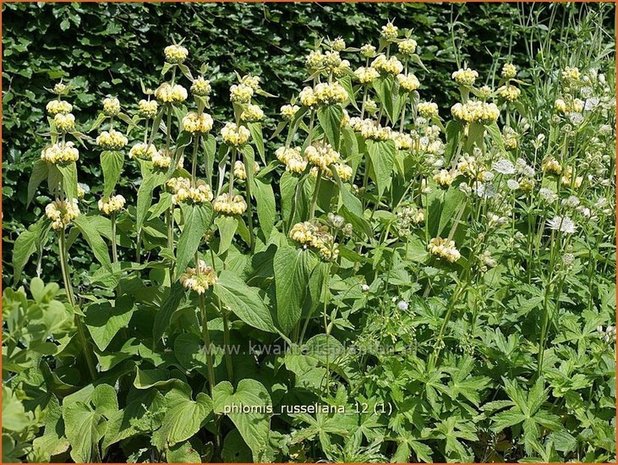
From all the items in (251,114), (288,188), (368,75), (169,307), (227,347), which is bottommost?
(227,347)

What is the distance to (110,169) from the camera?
283 centimetres

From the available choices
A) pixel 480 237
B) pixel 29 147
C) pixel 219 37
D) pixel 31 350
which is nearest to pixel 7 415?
pixel 31 350

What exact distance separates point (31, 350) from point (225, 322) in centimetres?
71

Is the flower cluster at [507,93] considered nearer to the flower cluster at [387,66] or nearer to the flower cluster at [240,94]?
the flower cluster at [387,66]

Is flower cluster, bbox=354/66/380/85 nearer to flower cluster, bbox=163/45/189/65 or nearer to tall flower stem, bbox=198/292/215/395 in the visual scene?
flower cluster, bbox=163/45/189/65

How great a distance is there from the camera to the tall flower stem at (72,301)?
275cm

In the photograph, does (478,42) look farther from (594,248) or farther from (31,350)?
(31,350)

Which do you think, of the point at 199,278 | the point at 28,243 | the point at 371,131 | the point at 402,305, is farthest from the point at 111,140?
the point at 402,305

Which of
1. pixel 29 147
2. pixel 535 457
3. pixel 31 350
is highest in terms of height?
pixel 31 350

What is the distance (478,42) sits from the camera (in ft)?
17.4

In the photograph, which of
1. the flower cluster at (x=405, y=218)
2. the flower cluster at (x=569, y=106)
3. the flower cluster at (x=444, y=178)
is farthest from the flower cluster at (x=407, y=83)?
the flower cluster at (x=569, y=106)

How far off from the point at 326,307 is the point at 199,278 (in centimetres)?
57

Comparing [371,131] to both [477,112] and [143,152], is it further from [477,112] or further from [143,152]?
[143,152]

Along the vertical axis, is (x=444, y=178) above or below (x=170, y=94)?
below
